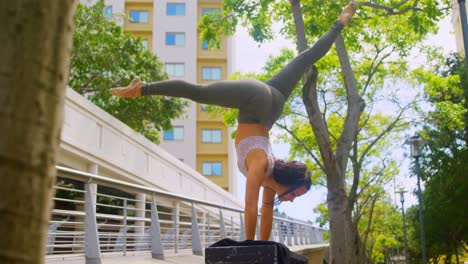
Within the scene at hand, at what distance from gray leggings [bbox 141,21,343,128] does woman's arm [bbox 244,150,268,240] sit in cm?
35

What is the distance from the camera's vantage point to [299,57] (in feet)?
16.6

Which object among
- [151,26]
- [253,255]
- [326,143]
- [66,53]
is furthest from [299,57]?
[151,26]

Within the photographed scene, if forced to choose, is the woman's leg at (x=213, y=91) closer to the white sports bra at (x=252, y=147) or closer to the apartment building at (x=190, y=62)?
the white sports bra at (x=252, y=147)

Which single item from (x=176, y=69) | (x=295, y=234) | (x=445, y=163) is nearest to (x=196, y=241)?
(x=295, y=234)

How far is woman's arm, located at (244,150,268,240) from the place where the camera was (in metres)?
4.52

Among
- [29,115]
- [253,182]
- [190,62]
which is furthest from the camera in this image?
[190,62]

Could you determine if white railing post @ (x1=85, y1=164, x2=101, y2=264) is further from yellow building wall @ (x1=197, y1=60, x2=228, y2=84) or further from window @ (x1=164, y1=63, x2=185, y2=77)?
yellow building wall @ (x1=197, y1=60, x2=228, y2=84)

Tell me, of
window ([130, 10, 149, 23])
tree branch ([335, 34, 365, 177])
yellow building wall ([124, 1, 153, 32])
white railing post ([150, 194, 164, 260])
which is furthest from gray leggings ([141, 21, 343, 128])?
window ([130, 10, 149, 23])

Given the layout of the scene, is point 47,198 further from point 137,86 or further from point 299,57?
point 299,57

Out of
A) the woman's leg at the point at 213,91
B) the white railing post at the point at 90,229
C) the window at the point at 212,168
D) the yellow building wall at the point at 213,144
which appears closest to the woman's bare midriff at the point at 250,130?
the woman's leg at the point at 213,91

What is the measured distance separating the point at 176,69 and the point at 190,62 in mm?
1307

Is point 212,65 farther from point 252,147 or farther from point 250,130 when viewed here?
point 252,147

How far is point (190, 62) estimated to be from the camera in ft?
161

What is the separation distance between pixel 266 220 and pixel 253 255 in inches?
33.8
